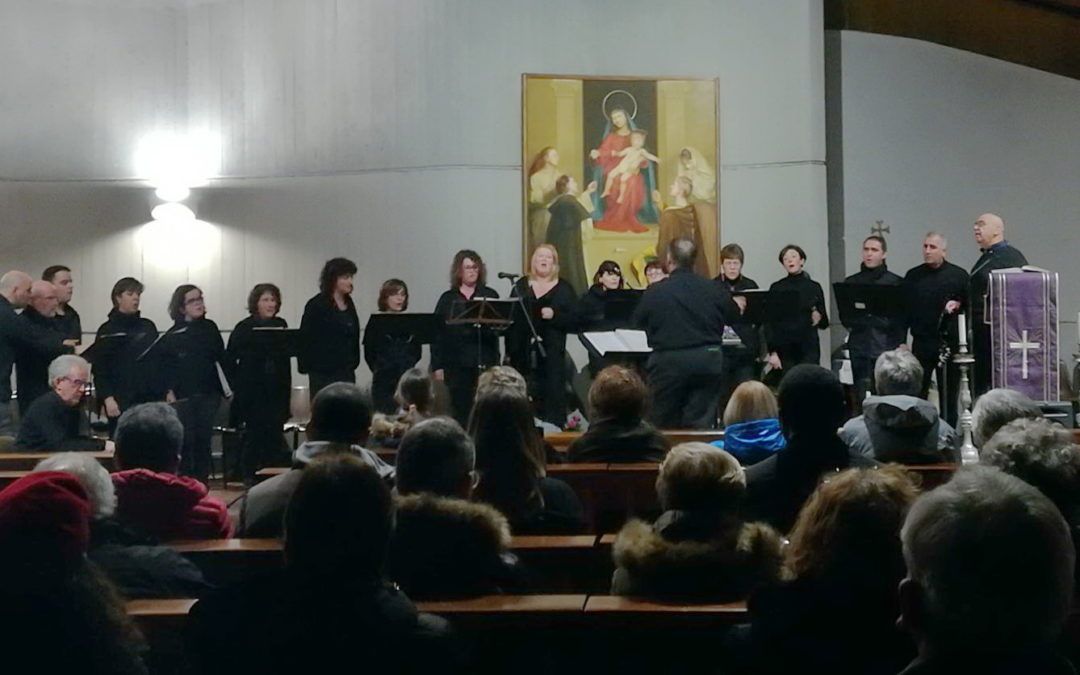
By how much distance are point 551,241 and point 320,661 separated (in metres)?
9.22

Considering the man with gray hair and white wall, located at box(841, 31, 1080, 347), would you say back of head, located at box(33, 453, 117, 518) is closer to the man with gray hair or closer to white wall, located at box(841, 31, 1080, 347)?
the man with gray hair

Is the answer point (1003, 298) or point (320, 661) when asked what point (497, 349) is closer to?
point (1003, 298)

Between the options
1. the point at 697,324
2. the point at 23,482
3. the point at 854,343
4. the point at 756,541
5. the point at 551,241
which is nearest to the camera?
the point at 23,482

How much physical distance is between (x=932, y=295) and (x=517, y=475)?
19.6 ft

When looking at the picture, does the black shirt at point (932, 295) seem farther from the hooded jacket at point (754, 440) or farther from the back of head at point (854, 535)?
the back of head at point (854, 535)

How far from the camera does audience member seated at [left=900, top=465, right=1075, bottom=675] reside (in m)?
1.74

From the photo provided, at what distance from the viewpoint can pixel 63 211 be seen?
39.8 feet

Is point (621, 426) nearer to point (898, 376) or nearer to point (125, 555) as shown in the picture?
point (898, 376)

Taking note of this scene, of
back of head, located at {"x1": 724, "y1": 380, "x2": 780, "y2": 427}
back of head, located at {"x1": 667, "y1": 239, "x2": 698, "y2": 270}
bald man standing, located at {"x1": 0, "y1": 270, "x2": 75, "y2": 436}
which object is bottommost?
back of head, located at {"x1": 724, "y1": 380, "x2": 780, "y2": 427}

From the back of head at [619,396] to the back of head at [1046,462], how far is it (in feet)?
6.95

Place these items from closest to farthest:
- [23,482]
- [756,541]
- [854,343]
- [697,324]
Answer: [23,482]
[756,541]
[697,324]
[854,343]

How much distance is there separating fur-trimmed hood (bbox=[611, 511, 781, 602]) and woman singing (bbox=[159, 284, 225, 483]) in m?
6.79

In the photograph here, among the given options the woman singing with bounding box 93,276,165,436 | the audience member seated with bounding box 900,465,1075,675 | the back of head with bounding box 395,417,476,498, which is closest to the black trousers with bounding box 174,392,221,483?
the woman singing with bounding box 93,276,165,436

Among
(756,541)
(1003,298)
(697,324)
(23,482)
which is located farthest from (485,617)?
(1003,298)
